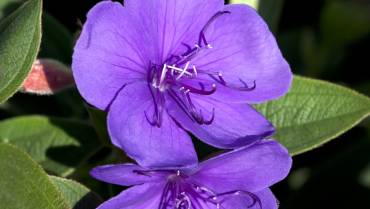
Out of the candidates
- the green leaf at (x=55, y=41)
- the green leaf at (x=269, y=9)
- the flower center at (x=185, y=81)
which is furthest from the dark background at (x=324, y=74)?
the flower center at (x=185, y=81)

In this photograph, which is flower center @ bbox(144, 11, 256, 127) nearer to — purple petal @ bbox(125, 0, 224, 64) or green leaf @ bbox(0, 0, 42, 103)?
purple petal @ bbox(125, 0, 224, 64)

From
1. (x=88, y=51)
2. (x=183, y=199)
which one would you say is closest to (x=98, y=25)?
(x=88, y=51)

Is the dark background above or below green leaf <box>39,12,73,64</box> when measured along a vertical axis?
below

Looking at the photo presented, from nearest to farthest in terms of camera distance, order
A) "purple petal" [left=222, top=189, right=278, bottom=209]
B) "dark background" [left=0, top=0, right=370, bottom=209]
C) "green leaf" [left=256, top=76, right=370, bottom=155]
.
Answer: "purple petal" [left=222, top=189, right=278, bottom=209] → "green leaf" [left=256, top=76, right=370, bottom=155] → "dark background" [left=0, top=0, right=370, bottom=209]

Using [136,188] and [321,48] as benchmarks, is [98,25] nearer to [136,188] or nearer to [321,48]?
[136,188]

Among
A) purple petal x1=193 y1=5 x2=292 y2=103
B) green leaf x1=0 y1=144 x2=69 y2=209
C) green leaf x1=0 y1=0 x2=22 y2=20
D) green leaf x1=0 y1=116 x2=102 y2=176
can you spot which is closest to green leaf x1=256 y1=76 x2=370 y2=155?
purple petal x1=193 y1=5 x2=292 y2=103

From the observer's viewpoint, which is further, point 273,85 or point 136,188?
point 273,85

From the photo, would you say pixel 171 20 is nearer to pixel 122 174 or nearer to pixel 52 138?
pixel 122 174
